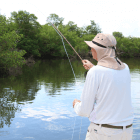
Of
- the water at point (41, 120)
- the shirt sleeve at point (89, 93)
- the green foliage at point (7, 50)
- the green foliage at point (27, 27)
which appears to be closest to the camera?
the shirt sleeve at point (89, 93)

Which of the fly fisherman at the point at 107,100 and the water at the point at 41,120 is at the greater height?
the fly fisherman at the point at 107,100

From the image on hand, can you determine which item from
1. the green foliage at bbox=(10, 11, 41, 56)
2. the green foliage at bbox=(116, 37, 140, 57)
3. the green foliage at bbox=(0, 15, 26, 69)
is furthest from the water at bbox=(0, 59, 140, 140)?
the green foliage at bbox=(116, 37, 140, 57)

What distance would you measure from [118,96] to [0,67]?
63.7 feet

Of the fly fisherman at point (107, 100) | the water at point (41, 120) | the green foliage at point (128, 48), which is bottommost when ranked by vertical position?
the water at point (41, 120)

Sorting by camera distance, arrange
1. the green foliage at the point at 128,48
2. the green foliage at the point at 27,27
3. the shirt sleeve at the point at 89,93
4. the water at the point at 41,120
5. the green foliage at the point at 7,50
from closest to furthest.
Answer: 1. the shirt sleeve at the point at 89,93
2. the water at the point at 41,120
3. the green foliage at the point at 7,50
4. the green foliage at the point at 27,27
5. the green foliage at the point at 128,48

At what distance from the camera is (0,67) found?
802 inches

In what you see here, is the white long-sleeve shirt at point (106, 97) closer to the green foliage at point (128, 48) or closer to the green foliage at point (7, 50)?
the green foliage at point (7, 50)

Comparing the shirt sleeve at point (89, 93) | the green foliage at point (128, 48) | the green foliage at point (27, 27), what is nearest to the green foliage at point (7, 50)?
the shirt sleeve at point (89, 93)

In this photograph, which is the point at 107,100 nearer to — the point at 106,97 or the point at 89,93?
the point at 106,97

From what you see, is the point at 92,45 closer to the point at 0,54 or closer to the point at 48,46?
the point at 0,54

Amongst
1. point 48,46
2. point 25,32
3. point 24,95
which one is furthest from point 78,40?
point 24,95

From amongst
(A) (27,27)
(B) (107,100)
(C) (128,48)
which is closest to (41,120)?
(B) (107,100)

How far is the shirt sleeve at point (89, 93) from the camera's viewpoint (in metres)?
2.00

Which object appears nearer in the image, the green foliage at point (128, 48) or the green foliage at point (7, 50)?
the green foliage at point (7, 50)
